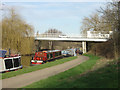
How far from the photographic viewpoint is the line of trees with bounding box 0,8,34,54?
36656mm

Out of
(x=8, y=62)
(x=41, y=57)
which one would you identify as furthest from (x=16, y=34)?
(x=8, y=62)

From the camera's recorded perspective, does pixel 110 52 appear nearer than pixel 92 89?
No

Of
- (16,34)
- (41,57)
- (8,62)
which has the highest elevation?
(16,34)

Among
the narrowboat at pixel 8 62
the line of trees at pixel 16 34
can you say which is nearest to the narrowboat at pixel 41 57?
the narrowboat at pixel 8 62

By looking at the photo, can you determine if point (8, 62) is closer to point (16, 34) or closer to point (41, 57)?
point (41, 57)

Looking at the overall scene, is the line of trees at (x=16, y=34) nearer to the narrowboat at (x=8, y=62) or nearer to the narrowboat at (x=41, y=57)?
the narrowboat at (x=41, y=57)

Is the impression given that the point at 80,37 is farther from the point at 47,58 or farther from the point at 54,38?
the point at 47,58

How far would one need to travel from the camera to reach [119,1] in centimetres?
2086

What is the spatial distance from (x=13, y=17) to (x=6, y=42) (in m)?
5.57

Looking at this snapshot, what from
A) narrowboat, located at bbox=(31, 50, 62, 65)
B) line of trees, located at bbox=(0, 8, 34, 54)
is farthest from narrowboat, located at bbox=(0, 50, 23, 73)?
line of trees, located at bbox=(0, 8, 34, 54)

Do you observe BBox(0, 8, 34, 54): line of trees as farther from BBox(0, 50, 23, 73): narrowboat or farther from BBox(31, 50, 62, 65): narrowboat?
BBox(0, 50, 23, 73): narrowboat

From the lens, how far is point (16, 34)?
1485 inches

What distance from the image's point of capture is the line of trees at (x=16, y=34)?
120ft

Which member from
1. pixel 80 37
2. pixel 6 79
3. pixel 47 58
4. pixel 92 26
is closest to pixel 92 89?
pixel 6 79
